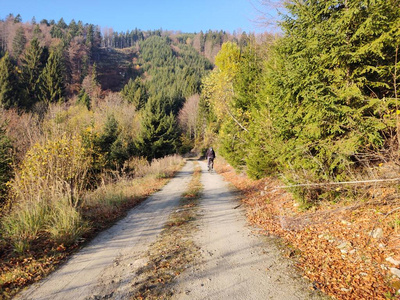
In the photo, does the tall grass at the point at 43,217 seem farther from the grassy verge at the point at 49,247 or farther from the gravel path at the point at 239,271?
the gravel path at the point at 239,271

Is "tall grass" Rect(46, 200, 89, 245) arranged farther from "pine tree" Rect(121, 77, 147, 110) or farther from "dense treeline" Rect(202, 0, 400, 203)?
"pine tree" Rect(121, 77, 147, 110)

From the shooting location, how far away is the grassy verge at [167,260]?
2.90 meters

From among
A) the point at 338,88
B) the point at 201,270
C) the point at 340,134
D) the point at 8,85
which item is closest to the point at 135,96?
the point at 8,85

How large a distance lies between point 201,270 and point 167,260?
0.68 meters

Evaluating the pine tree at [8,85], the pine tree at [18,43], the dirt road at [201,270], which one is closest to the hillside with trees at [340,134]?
the dirt road at [201,270]

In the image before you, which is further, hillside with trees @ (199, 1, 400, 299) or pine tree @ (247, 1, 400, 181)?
pine tree @ (247, 1, 400, 181)

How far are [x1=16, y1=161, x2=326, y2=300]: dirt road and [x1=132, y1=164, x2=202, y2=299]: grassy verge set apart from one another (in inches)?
5.6

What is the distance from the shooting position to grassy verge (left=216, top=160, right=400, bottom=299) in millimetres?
2806

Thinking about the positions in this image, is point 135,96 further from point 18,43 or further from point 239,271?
point 239,271

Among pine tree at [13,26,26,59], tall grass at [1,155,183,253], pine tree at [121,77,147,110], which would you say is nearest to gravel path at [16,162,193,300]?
tall grass at [1,155,183,253]

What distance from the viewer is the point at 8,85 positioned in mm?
37125

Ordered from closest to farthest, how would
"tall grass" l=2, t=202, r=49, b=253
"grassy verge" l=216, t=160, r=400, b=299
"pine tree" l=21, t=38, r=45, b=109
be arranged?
"grassy verge" l=216, t=160, r=400, b=299 → "tall grass" l=2, t=202, r=49, b=253 → "pine tree" l=21, t=38, r=45, b=109

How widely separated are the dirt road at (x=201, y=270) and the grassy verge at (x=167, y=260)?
5.6 inches

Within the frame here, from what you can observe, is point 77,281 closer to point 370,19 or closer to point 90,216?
point 90,216
